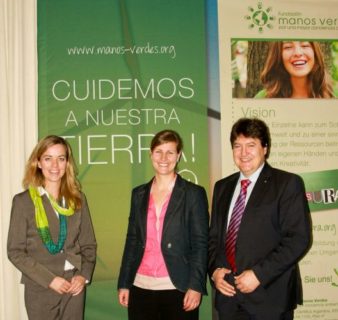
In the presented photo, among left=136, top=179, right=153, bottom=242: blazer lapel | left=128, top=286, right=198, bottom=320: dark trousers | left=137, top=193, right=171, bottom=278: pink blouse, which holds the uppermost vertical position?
left=136, top=179, right=153, bottom=242: blazer lapel

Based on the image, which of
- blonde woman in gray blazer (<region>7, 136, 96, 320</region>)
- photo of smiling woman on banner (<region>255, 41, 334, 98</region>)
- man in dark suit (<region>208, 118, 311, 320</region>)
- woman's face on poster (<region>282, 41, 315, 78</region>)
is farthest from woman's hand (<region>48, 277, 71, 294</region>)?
woman's face on poster (<region>282, 41, 315, 78</region>)

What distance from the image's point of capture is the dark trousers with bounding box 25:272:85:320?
2.30 meters

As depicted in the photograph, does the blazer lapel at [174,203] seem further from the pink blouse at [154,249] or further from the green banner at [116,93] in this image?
the green banner at [116,93]

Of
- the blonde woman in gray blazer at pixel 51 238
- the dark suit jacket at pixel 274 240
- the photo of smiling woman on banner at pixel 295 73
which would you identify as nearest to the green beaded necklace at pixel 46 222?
the blonde woman in gray blazer at pixel 51 238

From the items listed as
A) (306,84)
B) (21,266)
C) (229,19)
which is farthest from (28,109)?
(306,84)

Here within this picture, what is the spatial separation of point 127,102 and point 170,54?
0.52m

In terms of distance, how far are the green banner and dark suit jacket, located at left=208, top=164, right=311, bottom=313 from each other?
118 centimetres

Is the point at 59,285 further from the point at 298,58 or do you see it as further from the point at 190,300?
the point at 298,58

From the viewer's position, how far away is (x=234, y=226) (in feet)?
7.38

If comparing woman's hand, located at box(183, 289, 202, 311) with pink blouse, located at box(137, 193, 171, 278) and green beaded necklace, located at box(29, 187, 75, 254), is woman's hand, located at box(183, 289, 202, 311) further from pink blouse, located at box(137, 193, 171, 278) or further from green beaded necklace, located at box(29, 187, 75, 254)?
green beaded necklace, located at box(29, 187, 75, 254)

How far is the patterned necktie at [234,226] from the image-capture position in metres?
2.24

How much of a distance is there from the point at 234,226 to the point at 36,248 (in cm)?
110

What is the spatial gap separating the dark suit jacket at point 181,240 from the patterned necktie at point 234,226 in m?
0.15

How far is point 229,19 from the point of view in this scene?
3.39 metres
